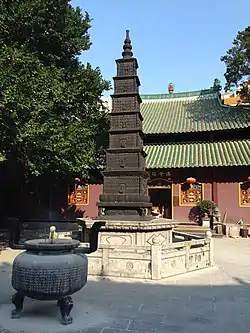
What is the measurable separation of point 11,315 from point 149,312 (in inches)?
80.0

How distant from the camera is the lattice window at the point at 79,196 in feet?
65.6

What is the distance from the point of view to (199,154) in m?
18.7

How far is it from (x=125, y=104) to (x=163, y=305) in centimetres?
706

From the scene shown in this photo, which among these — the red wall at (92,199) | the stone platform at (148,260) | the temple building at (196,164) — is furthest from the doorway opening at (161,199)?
the stone platform at (148,260)

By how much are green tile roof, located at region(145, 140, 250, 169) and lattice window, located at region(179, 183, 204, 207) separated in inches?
51.2

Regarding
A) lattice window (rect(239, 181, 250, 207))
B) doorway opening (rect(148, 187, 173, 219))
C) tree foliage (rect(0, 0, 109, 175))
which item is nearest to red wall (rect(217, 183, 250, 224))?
lattice window (rect(239, 181, 250, 207))

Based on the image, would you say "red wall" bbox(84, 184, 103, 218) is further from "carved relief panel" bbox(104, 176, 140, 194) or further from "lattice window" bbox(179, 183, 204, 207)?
"carved relief panel" bbox(104, 176, 140, 194)

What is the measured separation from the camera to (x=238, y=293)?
20.6 ft

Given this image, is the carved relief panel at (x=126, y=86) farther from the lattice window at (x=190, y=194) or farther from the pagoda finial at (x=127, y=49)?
the lattice window at (x=190, y=194)

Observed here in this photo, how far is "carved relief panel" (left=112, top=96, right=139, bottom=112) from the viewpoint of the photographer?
10914mm

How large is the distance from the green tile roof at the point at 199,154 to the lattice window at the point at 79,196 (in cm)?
425

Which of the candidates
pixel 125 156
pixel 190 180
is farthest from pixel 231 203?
pixel 125 156

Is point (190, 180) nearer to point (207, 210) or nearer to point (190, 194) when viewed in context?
point (190, 194)

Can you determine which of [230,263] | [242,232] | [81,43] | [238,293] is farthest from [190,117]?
[238,293]
